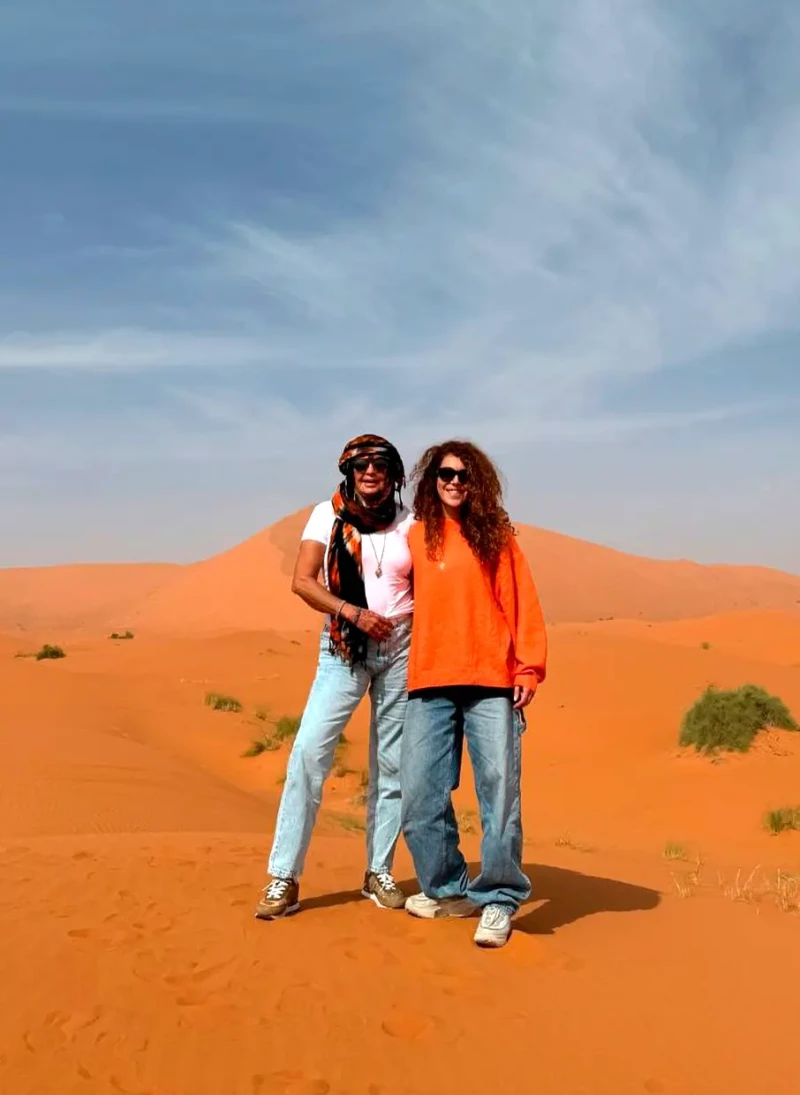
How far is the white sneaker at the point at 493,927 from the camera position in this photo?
11.4ft

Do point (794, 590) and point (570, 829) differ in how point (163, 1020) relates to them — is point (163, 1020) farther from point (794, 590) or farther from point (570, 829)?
point (794, 590)

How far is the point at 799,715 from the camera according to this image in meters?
15.2

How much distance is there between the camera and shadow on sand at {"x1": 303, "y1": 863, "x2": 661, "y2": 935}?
13.3 feet

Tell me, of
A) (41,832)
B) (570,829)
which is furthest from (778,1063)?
(570,829)

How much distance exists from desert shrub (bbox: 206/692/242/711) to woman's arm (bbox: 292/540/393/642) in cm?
1334

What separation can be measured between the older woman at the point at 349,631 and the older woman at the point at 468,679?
0.46ft

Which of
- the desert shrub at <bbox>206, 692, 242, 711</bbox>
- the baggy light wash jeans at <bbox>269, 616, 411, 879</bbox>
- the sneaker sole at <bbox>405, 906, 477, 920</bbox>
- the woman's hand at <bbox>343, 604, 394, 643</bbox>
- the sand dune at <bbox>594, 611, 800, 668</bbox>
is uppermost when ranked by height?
the sand dune at <bbox>594, 611, 800, 668</bbox>

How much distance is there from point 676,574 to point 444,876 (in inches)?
2856

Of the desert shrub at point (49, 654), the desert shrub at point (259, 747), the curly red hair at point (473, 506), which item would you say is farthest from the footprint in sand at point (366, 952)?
the desert shrub at point (49, 654)

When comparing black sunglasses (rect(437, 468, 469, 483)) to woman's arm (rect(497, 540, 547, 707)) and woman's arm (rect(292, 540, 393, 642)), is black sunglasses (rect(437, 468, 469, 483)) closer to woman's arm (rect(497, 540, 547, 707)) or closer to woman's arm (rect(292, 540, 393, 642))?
woman's arm (rect(497, 540, 547, 707))

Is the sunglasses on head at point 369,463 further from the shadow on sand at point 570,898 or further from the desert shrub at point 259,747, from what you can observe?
the desert shrub at point 259,747

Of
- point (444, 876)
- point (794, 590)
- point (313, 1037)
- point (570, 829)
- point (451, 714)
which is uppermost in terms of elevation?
point (794, 590)

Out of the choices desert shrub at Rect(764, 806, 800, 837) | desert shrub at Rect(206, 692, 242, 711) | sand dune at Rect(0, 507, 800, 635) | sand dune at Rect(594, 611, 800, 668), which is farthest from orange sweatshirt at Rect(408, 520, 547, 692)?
sand dune at Rect(0, 507, 800, 635)

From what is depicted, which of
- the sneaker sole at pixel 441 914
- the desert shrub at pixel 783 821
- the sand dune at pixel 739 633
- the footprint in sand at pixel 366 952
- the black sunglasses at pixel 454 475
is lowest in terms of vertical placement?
the desert shrub at pixel 783 821
